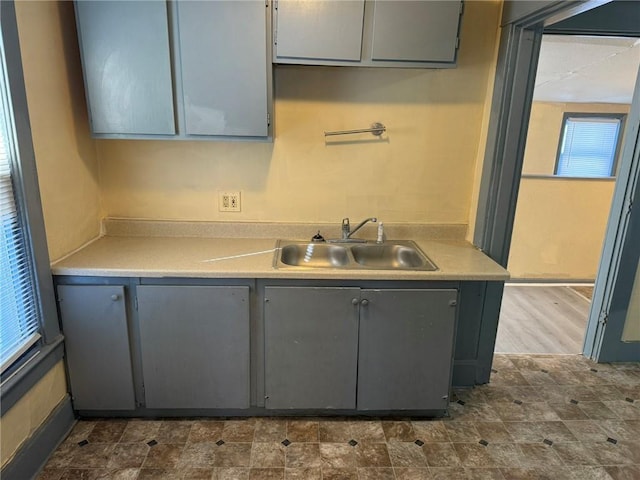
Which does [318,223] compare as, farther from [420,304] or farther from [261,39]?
[261,39]

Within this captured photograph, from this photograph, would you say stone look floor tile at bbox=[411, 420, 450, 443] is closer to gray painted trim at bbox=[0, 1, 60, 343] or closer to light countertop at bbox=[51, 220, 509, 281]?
light countertop at bbox=[51, 220, 509, 281]

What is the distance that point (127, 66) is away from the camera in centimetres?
190

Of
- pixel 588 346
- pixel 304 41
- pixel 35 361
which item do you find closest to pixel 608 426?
pixel 588 346

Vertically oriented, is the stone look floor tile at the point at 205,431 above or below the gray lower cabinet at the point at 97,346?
below

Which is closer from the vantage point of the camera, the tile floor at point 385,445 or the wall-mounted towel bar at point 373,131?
the tile floor at point 385,445

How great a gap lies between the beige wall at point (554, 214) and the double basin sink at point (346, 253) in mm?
2378

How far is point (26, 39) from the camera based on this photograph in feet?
5.47

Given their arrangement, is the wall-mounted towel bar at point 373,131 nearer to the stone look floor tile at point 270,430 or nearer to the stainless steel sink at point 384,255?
the stainless steel sink at point 384,255

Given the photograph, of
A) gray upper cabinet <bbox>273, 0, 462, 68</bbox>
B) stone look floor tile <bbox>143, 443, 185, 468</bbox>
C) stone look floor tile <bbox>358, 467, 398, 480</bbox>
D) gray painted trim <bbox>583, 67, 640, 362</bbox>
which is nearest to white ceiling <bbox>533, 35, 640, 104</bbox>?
gray painted trim <bbox>583, 67, 640, 362</bbox>

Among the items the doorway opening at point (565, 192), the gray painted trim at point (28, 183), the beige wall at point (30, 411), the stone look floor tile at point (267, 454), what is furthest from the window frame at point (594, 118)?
the beige wall at point (30, 411)

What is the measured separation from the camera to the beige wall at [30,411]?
1.59 metres

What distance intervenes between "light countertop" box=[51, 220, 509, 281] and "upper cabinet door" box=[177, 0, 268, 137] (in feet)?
2.01

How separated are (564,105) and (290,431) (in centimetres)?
424

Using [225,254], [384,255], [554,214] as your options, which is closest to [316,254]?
[384,255]
